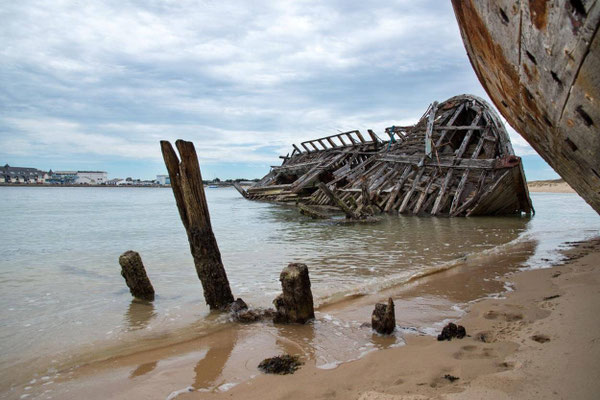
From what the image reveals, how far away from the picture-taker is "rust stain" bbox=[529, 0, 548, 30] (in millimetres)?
1563

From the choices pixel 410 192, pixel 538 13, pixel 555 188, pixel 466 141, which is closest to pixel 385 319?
pixel 538 13

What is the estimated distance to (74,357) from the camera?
403cm

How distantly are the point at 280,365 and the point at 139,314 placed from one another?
2840 millimetres

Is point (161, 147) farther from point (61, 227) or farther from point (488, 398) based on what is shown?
point (61, 227)

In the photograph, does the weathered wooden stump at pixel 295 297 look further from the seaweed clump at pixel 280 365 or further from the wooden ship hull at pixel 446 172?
the wooden ship hull at pixel 446 172

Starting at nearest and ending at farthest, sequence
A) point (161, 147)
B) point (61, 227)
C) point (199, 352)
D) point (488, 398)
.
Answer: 1. point (488, 398)
2. point (199, 352)
3. point (161, 147)
4. point (61, 227)

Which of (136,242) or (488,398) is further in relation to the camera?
(136,242)

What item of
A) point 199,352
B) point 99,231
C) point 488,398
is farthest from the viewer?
point 99,231

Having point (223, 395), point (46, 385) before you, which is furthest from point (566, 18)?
point (46, 385)

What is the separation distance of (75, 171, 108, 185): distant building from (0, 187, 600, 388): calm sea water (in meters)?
145

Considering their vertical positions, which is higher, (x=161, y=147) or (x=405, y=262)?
(x=161, y=147)

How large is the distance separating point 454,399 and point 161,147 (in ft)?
13.6

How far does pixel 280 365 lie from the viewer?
3371mm

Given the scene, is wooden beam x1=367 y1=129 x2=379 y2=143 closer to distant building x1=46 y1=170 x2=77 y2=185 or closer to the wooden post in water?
the wooden post in water
